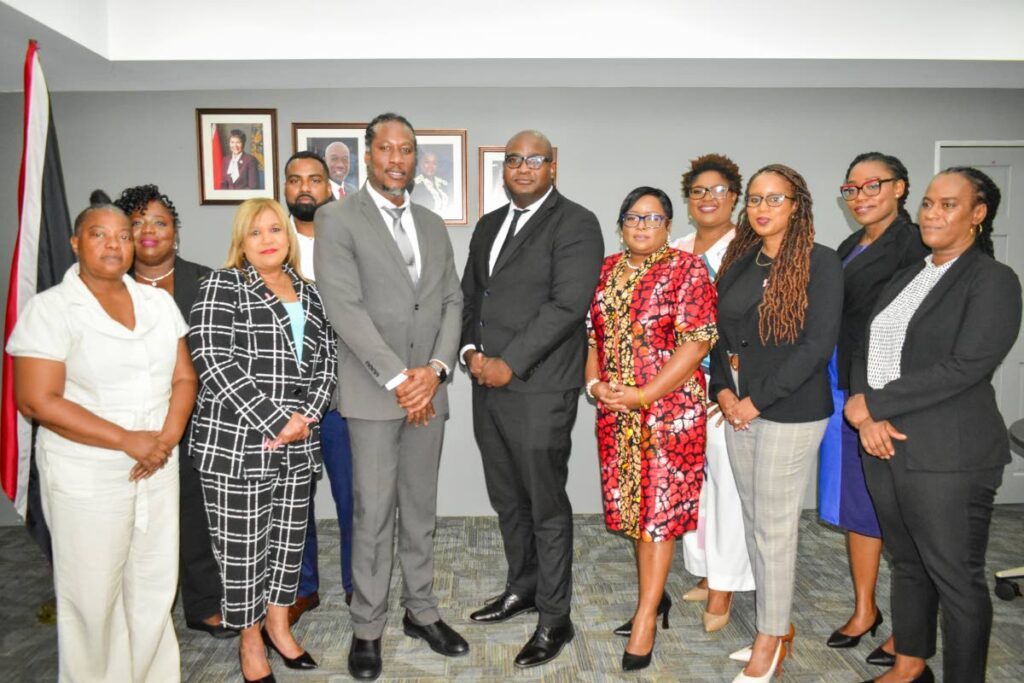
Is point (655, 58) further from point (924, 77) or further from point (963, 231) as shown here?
point (963, 231)

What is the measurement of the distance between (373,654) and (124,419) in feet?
4.15

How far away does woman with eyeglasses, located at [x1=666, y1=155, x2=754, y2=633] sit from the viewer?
2.92 meters

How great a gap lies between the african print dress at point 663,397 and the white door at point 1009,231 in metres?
3.04

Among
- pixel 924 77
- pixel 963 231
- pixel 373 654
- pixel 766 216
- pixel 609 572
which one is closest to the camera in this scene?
pixel 963 231

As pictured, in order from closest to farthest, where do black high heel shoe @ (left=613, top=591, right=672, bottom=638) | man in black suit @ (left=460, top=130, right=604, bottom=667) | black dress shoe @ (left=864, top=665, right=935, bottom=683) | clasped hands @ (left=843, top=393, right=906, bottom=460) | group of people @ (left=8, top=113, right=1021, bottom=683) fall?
group of people @ (left=8, top=113, right=1021, bottom=683) → clasped hands @ (left=843, top=393, right=906, bottom=460) → black dress shoe @ (left=864, top=665, right=935, bottom=683) → man in black suit @ (left=460, top=130, right=604, bottom=667) → black high heel shoe @ (left=613, top=591, right=672, bottom=638)

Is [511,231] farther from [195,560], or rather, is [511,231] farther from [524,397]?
[195,560]

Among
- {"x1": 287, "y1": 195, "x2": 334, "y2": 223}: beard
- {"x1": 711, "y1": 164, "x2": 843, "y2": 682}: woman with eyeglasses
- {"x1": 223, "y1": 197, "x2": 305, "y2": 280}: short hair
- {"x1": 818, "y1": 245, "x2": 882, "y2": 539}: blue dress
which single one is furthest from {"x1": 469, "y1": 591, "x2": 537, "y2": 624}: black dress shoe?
{"x1": 287, "y1": 195, "x2": 334, "y2": 223}: beard

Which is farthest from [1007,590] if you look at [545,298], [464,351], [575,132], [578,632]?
[575,132]

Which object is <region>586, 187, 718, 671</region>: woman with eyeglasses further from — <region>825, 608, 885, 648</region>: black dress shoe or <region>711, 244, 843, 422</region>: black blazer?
<region>825, 608, 885, 648</region>: black dress shoe

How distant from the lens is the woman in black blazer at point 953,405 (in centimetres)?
209

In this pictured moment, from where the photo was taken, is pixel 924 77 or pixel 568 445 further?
pixel 924 77

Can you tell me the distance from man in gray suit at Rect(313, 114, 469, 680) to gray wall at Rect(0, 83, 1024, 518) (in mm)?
1721

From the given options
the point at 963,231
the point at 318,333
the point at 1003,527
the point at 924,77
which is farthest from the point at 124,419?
the point at 1003,527

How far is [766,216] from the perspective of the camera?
237 cm
